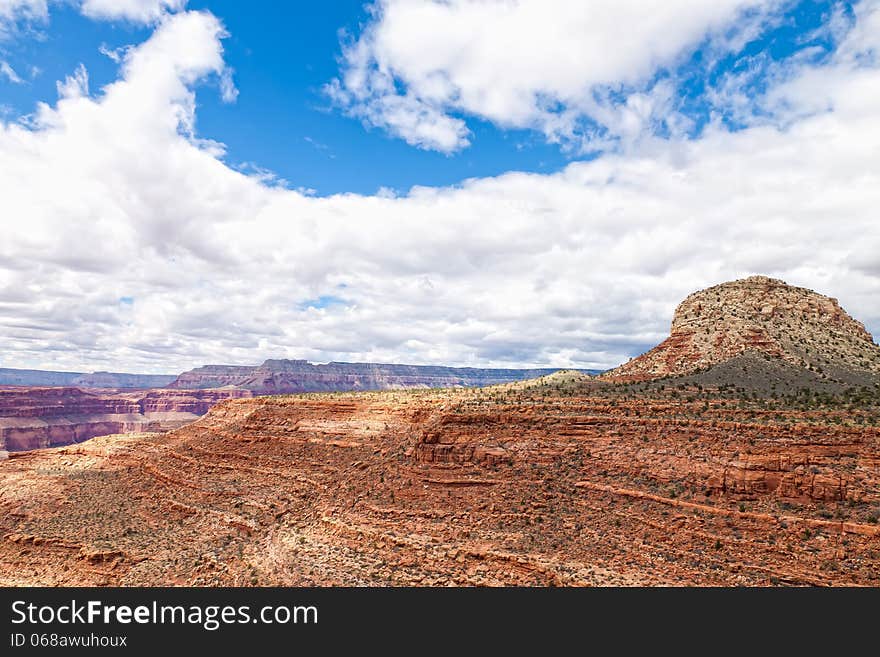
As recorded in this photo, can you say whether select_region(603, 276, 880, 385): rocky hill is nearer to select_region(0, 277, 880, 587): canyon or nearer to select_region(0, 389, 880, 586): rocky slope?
select_region(0, 277, 880, 587): canyon

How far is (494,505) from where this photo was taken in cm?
3359

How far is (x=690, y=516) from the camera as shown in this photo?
28.6m

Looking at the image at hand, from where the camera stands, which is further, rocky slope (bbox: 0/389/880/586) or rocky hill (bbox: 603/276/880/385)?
rocky hill (bbox: 603/276/880/385)

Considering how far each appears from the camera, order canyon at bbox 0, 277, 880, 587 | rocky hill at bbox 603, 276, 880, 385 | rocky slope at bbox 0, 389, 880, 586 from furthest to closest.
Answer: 1. rocky hill at bbox 603, 276, 880, 385
2. canyon at bbox 0, 277, 880, 587
3. rocky slope at bbox 0, 389, 880, 586

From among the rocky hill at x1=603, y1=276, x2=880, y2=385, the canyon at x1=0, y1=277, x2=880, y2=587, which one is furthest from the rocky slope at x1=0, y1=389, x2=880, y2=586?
the rocky hill at x1=603, y1=276, x2=880, y2=385

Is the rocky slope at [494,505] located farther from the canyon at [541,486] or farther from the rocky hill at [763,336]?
the rocky hill at [763,336]

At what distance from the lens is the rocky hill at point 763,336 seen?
156 feet

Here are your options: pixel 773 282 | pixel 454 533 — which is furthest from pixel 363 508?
pixel 773 282

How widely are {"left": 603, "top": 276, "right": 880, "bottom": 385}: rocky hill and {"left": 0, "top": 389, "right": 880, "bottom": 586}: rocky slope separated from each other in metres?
15.8

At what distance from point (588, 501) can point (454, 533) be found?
889cm

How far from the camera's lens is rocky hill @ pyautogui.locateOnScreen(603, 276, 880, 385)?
47688 millimetres

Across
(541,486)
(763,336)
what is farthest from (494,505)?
(763,336)

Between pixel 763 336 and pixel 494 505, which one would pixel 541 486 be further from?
pixel 763 336

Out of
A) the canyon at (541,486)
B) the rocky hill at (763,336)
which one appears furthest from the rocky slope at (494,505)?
the rocky hill at (763,336)
